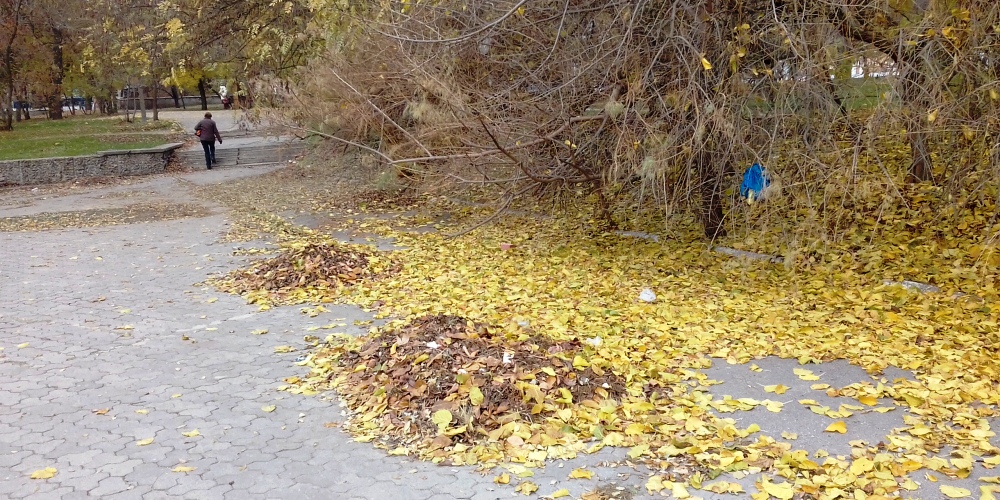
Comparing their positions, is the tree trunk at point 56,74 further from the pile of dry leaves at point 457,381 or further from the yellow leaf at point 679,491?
the yellow leaf at point 679,491

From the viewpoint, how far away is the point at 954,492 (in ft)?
11.4

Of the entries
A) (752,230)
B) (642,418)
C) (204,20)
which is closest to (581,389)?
(642,418)

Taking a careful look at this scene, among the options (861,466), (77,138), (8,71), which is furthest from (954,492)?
(8,71)

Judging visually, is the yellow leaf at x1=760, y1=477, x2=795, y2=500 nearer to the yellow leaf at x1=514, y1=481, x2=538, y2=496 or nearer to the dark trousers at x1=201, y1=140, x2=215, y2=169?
the yellow leaf at x1=514, y1=481, x2=538, y2=496

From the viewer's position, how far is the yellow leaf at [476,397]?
174 inches

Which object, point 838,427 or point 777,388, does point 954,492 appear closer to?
point 838,427

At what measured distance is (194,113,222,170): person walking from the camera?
20141mm

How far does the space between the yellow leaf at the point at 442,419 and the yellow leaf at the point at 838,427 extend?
2.16 meters

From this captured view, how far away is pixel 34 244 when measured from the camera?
1091 centimetres

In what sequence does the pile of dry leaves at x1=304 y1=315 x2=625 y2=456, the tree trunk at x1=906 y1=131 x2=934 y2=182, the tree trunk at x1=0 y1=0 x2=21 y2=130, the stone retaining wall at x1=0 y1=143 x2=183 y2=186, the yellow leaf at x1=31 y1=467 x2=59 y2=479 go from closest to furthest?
the yellow leaf at x1=31 y1=467 x2=59 y2=479 → the pile of dry leaves at x1=304 y1=315 x2=625 y2=456 → the tree trunk at x1=906 y1=131 x2=934 y2=182 → the stone retaining wall at x1=0 y1=143 x2=183 y2=186 → the tree trunk at x1=0 y1=0 x2=21 y2=130

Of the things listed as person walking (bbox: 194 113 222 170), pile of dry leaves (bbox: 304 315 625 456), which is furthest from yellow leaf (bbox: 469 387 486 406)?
person walking (bbox: 194 113 222 170)

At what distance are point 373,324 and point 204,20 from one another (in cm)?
1287

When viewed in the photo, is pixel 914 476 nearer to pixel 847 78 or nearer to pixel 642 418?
pixel 642 418

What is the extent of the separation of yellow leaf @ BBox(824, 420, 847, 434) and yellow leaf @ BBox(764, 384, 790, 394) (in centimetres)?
56
